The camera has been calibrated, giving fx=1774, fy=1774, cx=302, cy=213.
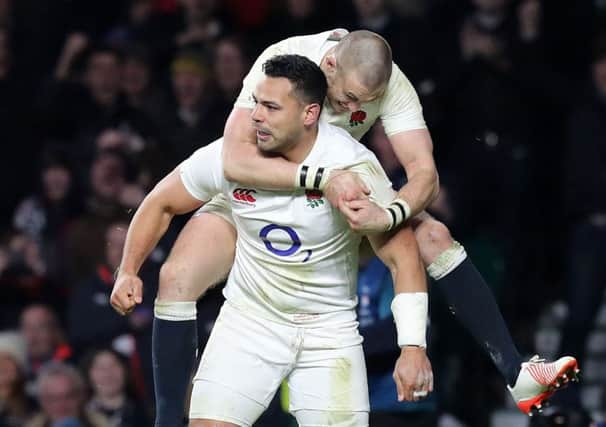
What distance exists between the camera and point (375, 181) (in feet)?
23.7

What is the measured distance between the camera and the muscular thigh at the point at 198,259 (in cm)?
756

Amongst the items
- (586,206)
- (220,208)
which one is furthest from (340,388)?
(586,206)

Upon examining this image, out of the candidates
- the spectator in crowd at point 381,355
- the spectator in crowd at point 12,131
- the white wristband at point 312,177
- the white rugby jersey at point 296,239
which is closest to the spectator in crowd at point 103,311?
the spectator in crowd at point 12,131

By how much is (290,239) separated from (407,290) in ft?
1.72

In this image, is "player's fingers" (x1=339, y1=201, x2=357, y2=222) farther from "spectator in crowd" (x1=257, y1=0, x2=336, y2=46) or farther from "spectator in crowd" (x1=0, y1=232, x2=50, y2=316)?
"spectator in crowd" (x1=0, y1=232, x2=50, y2=316)

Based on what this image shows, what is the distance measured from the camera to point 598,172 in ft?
34.3

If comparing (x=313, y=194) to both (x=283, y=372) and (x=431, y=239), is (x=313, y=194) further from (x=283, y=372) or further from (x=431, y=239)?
(x=283, y=372)

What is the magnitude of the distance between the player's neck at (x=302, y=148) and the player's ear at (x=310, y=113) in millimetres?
62

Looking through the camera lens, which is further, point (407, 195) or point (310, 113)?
point (407, 195)

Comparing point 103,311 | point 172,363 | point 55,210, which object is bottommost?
point 103,311

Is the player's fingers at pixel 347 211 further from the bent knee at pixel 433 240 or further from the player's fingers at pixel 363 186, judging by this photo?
the bent knee at pixel 433 240

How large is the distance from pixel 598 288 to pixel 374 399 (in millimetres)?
2028

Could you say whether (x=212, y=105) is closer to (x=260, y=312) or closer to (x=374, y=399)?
(x=374, y=399)

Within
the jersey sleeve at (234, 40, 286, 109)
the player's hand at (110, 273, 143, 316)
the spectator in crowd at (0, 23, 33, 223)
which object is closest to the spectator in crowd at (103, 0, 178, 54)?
the spectator in crowd at (0, 23, 33, 223)
